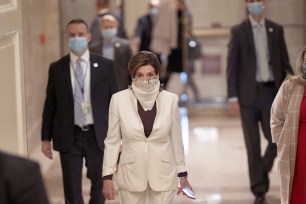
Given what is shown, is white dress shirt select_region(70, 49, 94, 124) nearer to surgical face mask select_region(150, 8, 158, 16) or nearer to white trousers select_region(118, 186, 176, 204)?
white trousers select_region(118, 186, 176, 204)

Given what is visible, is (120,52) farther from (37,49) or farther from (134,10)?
(134,10)

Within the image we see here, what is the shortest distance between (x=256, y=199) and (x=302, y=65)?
7.58ft

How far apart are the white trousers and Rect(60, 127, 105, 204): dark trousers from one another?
3.95 feet

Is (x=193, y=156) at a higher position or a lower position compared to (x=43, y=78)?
lower

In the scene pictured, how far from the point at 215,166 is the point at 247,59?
7.45ft

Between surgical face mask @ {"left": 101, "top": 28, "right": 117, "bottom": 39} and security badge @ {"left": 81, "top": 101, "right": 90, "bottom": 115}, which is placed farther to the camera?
surgical face mask @ {"left": 101, "top": 28, "right": 117, "bottom": 39}

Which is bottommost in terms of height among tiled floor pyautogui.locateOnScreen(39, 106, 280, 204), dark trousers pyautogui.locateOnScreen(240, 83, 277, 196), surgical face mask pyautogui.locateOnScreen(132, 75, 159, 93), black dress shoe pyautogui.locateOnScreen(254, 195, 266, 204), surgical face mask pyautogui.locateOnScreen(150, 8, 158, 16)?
tiled floor pyautogui.locateOnScreen(39, 106, 280, 204)

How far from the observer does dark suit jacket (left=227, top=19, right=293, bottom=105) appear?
7.96 metres

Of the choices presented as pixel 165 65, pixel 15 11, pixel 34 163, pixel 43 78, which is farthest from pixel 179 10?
pixel 34 163

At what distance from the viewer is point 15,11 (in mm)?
5688

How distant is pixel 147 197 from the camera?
555cm

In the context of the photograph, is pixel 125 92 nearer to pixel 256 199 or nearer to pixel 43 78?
pixel 256 199

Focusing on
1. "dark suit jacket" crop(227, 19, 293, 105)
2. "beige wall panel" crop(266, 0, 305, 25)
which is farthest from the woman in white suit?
"beige wall panel" crop(266, 0, 305, 25)

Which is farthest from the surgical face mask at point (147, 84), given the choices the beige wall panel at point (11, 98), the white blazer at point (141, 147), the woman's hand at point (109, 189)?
the beige wall panel at point (11, 98)
